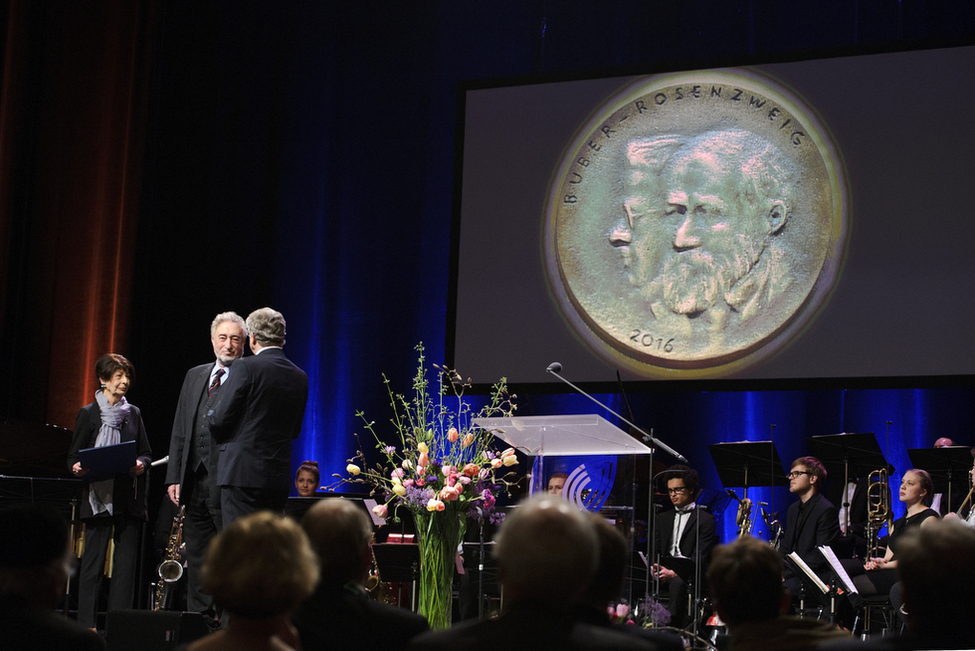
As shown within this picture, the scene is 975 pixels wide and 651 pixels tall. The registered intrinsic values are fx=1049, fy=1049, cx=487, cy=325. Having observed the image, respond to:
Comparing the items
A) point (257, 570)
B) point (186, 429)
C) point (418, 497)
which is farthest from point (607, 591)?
point (186, 429)

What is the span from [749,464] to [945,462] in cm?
113

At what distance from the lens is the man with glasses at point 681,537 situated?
20.3ft

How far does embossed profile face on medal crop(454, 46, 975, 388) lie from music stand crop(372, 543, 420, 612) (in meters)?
2.22

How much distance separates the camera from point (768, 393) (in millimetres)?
7875

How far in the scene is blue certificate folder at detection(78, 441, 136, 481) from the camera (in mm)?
5328

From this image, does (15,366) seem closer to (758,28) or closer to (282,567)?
(758,28)

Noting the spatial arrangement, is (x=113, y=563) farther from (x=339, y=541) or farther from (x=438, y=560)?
(x=339, y=541)

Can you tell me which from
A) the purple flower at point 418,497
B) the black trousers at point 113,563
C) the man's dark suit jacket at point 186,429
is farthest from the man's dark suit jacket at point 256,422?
the black trousers at point 113,563

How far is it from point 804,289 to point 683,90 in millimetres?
1679

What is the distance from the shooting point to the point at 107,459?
537 centimetres

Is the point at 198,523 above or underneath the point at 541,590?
underneath

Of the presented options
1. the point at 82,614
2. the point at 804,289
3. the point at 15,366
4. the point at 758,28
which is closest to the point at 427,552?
the point at 82,614

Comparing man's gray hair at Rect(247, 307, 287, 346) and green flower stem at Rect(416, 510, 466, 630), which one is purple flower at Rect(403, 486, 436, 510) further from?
man's gray hair at Rect(247, 307, 287, 346)

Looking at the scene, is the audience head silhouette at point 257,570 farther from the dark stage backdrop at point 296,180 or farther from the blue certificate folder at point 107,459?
the dark stage backdrop at point 296,180
